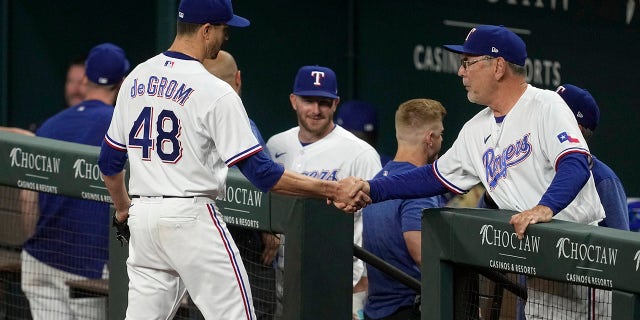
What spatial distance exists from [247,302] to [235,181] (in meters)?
0.73

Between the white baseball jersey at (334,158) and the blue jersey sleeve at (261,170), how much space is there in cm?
142

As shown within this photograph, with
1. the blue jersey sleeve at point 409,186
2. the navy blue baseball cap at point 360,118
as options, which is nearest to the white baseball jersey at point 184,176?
the blue jersey sleeve at point 409,186

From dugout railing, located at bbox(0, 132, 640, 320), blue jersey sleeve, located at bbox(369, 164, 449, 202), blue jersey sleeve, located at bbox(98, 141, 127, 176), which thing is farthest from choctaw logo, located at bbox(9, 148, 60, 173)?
blue jersey sleeve, located at bbox(369, 164, 449, 202)

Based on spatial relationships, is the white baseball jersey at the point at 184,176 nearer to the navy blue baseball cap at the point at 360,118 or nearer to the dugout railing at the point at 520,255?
the dugout railing at the point at 520,255

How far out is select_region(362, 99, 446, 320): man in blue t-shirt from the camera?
5.10 m

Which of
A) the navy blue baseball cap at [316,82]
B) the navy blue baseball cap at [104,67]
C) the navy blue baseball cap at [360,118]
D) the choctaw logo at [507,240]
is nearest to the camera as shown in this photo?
the choctaw logo at [507,240]

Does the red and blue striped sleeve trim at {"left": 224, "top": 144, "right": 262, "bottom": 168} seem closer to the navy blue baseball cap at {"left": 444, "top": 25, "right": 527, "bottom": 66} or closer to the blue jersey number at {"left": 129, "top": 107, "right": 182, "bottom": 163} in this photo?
the blue jersey number at {"left": 129, "top": 107, "right": 182, "bottom": 163}

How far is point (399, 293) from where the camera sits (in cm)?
515

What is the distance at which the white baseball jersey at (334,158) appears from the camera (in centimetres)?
585

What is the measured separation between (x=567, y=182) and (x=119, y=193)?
64.2 inches

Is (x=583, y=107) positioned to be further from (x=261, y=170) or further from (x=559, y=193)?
(x=261, y=170)

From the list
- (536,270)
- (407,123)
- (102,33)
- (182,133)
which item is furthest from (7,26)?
(536,270)

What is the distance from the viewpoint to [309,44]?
874 centimetres

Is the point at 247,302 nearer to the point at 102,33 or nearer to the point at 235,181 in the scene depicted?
the point at 235,181
